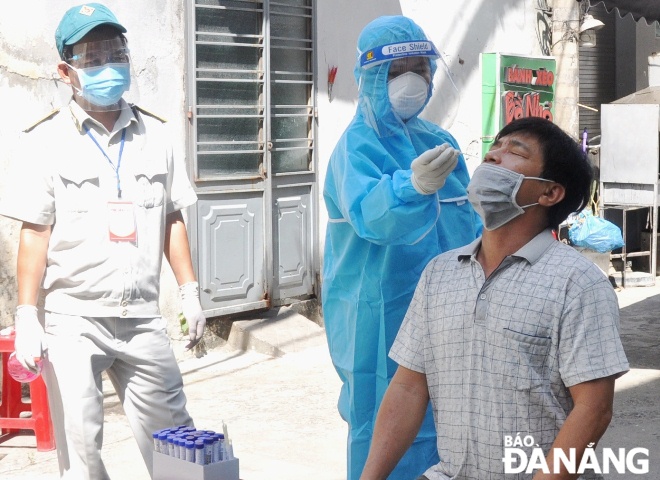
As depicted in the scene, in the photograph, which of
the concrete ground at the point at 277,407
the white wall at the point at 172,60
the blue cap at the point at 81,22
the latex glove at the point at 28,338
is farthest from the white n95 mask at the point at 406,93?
the concrete ground at the point at 277,407

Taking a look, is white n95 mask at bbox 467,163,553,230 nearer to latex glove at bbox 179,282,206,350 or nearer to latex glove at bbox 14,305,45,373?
latex glove at bbox 179,282,206,350

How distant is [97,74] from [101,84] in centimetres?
4

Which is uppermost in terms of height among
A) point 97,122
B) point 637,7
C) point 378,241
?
point 637,7

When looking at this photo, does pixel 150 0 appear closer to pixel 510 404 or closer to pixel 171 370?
pixel 171 370

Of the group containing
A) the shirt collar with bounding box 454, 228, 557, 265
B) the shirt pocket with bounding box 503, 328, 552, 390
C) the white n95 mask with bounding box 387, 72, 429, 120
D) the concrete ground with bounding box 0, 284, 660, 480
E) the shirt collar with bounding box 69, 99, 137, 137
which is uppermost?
the white n95 mask with bounding box 387, 72, 429, 120

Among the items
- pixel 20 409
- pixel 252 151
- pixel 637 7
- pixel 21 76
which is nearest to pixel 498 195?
pixel 20 409

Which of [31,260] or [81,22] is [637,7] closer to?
[81,22]

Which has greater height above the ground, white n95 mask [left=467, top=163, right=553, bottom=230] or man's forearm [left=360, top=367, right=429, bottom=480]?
white n95 mask [left=467, top=163, right=553, bottom=230]

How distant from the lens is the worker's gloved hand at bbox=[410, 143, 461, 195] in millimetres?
2900

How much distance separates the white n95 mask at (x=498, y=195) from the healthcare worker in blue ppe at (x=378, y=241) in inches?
26.6

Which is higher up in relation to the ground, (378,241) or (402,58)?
(402,58)

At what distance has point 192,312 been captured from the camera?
3.66 m

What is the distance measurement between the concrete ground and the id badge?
1.58 m

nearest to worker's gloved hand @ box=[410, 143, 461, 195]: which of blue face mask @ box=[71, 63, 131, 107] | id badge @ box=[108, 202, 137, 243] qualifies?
id badge @ box=[108, 202, 137, 243]
